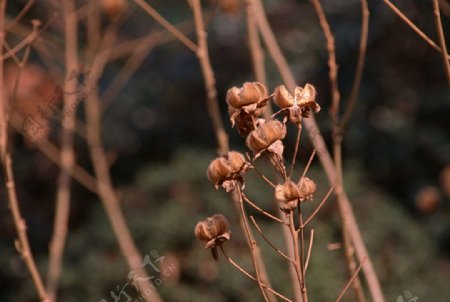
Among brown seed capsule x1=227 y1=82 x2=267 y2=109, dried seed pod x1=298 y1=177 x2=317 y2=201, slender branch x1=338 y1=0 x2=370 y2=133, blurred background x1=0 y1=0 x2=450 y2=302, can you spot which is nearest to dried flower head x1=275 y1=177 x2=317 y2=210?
dried seed pod x1=298 y1=177 x2=317 y2=201

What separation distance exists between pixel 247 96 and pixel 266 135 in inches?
2.0

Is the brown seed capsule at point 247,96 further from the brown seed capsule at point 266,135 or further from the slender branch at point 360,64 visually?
the slender branch at point 360,64

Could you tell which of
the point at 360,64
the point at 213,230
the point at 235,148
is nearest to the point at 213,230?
the point at 213,230

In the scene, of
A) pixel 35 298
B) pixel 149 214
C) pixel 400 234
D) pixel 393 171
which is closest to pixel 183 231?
pixel 149 214

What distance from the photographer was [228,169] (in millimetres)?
870

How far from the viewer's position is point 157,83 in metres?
4.50

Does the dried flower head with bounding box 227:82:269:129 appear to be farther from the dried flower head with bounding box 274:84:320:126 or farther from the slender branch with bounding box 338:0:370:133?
the slender branch with bounding box 338:0:370:133

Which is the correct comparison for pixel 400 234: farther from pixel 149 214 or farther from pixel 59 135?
pixel 59 135

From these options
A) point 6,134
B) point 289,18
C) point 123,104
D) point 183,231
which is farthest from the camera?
point 123,104

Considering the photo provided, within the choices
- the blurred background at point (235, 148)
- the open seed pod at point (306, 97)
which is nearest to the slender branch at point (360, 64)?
the open seed pod at point (306, 97)

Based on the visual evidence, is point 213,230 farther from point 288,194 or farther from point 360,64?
point 360,64

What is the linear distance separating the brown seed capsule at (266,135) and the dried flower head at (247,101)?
0.03m

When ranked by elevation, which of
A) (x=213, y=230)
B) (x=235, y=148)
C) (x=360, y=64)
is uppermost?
(x=235, y=148)

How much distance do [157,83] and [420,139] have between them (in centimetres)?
164
